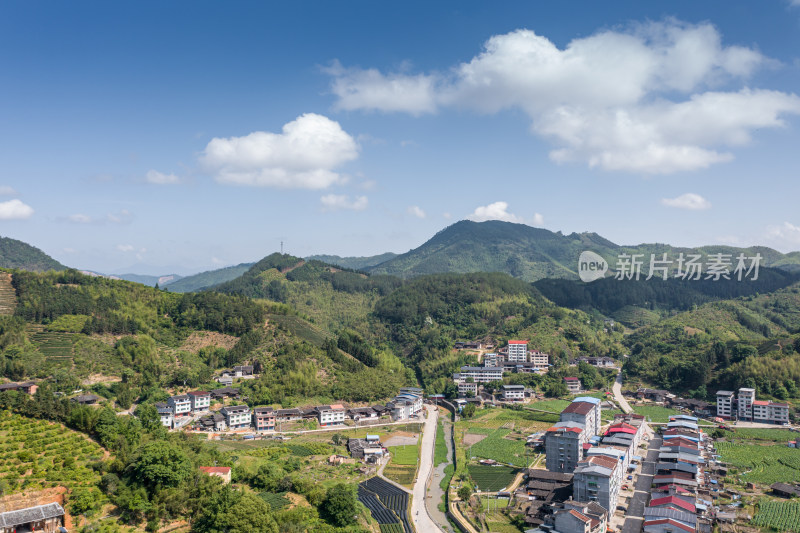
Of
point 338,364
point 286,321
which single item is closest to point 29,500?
point 338,364

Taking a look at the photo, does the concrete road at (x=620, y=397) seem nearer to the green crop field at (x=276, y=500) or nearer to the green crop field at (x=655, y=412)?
the green crop field at (x=655, y=412)

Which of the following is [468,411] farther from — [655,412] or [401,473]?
[655,412]

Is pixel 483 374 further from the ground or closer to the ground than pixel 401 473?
further from the ground

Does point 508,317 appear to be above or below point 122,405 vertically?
above

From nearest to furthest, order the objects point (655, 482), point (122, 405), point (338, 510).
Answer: point (338, 510), point (655, 482), point (122, 405)

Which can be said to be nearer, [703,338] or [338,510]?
[338,510]

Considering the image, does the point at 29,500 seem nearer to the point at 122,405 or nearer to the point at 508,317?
the point at 122,405

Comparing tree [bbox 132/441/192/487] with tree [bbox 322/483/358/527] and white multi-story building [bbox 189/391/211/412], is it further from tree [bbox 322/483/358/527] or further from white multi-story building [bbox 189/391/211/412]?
white multi-story building [bbox 189/391/211/412]
